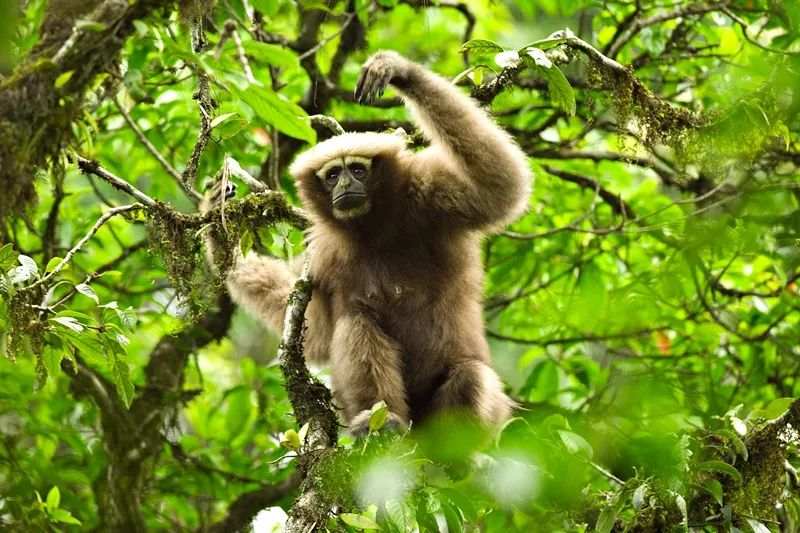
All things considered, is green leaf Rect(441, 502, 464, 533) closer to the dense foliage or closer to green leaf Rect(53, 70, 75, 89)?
the dense foliage

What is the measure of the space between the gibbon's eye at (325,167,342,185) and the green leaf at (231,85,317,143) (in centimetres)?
343

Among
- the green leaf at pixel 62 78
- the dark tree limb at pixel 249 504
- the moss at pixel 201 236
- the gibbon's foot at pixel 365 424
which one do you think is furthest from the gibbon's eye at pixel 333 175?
the green leaf at pixel 62 78

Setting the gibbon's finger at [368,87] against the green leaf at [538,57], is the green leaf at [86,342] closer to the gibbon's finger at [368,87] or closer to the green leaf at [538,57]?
the gibbon's finger at [368,87]

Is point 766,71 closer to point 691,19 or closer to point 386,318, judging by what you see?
point 386,318

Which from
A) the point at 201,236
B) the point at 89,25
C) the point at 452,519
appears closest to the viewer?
the point at 89,25

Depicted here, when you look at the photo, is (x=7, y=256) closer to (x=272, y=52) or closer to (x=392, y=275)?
(x=272, y=52)

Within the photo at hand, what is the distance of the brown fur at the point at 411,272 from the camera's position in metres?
6.29

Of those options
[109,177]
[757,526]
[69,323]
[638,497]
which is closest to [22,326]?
Answer: [69,323]

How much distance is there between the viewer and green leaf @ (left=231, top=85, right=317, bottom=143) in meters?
3.25

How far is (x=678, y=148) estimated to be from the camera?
5.43m

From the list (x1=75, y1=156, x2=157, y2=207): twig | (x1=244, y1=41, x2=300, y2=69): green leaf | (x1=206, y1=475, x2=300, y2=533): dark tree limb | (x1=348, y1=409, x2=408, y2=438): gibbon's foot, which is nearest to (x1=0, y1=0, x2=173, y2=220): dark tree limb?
(x1=244, y1=41, x2=300, y2=69): green leaf

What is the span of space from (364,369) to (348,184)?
1.33 metres

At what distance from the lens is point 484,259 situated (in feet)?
29.5

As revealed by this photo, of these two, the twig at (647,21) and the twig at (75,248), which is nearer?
the twig at (75,248)
